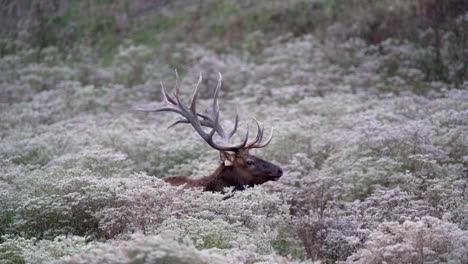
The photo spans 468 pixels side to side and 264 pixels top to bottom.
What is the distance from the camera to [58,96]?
17.3 m

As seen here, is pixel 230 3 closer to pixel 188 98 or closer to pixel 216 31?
pixel 216 31

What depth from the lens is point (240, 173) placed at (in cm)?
953

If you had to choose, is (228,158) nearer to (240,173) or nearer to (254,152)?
(240,173)

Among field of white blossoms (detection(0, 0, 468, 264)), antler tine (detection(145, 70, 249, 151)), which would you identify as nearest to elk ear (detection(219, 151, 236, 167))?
antler tine (detection(145, 70, 249, 151))

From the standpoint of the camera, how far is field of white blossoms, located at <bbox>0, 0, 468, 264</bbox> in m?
6.59

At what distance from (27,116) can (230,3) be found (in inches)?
335

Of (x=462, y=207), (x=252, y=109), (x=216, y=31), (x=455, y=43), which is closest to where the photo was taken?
(x=462, y=207)

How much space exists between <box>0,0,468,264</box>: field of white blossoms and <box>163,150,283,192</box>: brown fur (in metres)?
0.22

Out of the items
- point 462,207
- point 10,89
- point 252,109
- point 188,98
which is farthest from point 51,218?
point 10,89

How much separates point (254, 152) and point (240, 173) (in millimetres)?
2313

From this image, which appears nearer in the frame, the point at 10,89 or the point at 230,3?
the point at 10,89

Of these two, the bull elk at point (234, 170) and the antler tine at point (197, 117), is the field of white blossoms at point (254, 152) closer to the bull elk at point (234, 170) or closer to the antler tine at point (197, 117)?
the bull elk at point (234, 170)

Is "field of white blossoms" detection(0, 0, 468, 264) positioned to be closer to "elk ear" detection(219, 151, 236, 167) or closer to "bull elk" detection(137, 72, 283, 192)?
"bull elk" detection(137, 72, 283, 192)

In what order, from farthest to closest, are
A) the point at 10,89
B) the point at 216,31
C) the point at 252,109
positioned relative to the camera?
the point at 216,31 < the point at 10,89 < the point at 252,109
